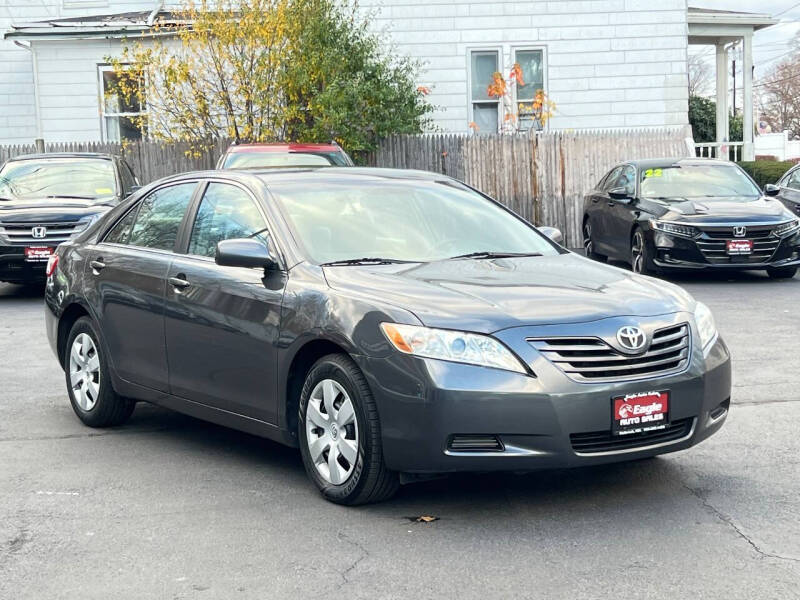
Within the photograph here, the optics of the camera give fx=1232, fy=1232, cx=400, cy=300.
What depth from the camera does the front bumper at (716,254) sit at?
48.3ft

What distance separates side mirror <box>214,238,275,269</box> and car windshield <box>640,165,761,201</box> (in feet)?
34.7

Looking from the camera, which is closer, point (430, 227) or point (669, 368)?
point (669, 368)

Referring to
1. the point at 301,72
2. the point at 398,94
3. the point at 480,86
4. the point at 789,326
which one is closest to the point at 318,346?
the point at 789,326

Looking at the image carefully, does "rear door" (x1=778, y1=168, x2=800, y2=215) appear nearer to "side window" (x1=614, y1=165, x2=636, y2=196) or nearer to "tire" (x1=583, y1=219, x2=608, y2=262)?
"side window" (x1=614, y1=165, x2=636, y2=196)

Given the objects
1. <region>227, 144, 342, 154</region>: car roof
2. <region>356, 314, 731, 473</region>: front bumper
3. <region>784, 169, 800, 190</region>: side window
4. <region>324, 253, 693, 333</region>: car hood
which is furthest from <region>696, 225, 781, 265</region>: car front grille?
<region>356, 314, 731, 473</region>: front bumper

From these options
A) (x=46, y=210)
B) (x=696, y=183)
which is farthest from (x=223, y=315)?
(x=696, y=183)

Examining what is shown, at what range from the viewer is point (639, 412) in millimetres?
5293

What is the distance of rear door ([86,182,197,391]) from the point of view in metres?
6.88

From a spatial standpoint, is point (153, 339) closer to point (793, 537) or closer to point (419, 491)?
point (419, 491)

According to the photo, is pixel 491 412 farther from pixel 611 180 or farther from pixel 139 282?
pixel 611 180

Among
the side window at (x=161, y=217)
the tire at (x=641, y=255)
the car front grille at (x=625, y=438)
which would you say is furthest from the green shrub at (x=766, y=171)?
the car front grille at (x=625, y=438)

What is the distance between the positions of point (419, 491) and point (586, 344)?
120 cm

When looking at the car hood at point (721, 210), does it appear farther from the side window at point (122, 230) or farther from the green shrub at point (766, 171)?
the side window at point (122, 230)

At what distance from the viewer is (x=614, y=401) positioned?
5211mm
